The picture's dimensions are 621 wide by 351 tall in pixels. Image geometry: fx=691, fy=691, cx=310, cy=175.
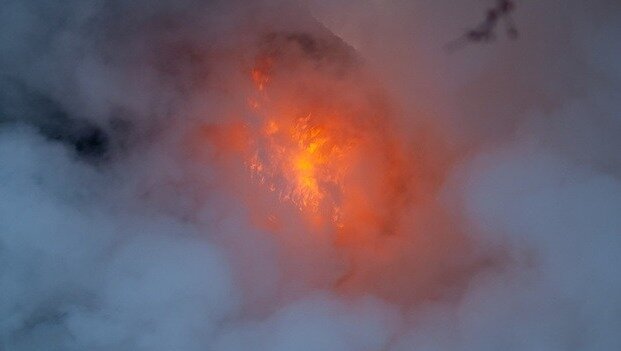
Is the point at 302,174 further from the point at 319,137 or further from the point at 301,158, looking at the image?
the point at 319,137

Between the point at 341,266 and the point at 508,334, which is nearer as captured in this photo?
the point at 508,334

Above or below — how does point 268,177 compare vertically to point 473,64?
below

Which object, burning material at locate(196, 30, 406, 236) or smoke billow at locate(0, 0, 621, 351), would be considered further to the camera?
burning material at locate(196, 30, 406, 236)

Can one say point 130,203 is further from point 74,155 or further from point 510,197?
point 510,197

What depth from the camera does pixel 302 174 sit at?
5.10 metres

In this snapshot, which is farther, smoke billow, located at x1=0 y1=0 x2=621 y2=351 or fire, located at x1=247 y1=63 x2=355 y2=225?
fire, located at x1=247 y1=63 x2=355 y2=225

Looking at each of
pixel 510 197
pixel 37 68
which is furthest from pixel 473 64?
pixel 37 68

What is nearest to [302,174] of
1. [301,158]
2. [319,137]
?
[301,158]

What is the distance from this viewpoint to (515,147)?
16.8 feet

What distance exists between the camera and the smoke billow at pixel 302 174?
4773 millimetres

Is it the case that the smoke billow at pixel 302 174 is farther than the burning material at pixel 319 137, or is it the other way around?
the burning material at pixel 319 137

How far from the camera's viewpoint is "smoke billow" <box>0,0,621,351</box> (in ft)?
15.7

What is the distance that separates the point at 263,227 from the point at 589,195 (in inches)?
92.1

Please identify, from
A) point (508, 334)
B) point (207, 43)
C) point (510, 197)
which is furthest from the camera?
point (207, 43)
